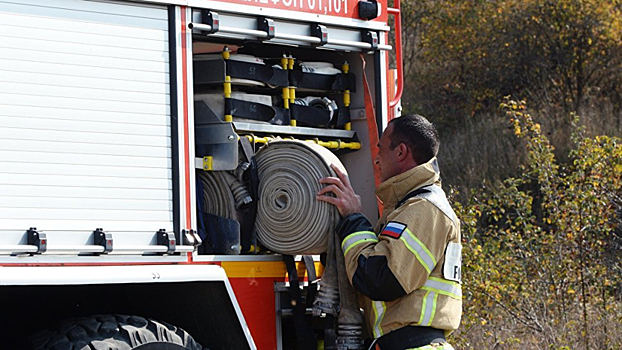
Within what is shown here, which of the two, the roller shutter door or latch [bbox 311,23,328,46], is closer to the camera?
the roller shutter door

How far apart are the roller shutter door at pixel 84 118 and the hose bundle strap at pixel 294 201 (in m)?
0.60

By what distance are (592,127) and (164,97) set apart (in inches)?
441

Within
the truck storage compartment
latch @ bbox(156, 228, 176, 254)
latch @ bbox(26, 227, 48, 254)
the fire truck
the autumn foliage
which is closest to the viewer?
latch @ bbox(26, 227, 48, 254)

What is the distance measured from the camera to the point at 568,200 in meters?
7.83

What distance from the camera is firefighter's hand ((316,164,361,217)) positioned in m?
4.50

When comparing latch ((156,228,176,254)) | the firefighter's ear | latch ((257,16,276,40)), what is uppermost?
latch ((257,16,276,40))

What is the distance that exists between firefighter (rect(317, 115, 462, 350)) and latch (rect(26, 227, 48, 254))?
1322mm

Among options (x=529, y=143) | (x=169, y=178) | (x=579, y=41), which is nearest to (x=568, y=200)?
(x=529, y=143)

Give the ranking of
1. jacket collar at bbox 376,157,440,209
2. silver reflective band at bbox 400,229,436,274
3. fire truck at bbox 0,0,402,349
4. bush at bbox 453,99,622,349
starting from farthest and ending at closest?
bush at bbox 453,99,622,349 < jacket collar at bbox 376,157,440,209 < silver reflective band at bbox 400,229,436,274 < fire truck at bbox 0,0,402,349

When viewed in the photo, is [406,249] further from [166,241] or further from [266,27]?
[266,27]

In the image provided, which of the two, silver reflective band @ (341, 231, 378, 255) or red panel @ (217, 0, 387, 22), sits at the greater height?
red panel @ (217, 0, 387, 22)

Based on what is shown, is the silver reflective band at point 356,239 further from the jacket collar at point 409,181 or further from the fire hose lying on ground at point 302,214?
the jacket collar at point 409,181

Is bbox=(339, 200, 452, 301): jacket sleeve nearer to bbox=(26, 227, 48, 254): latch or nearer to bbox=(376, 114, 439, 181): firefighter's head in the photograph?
bbox=(376, 114, 439, 181): firefighter's head

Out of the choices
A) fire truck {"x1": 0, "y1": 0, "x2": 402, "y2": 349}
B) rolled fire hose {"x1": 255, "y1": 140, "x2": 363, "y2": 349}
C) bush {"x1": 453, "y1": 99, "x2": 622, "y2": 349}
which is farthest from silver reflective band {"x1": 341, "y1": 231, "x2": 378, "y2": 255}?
bush {"x1": 453, "y1": 99, "x2": 622, "y2": 349}
